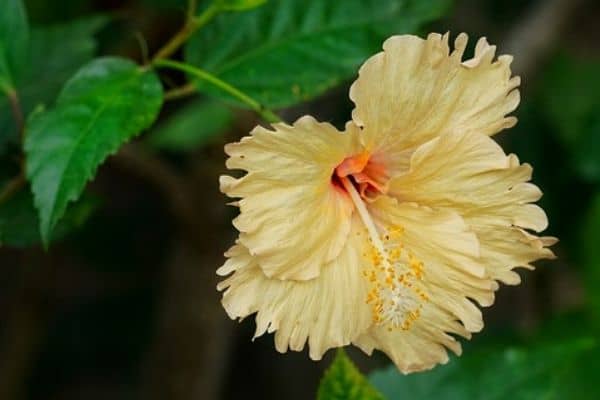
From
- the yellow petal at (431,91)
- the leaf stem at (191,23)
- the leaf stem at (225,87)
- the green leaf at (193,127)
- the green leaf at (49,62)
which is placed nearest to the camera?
the yellow petal at (431,91)

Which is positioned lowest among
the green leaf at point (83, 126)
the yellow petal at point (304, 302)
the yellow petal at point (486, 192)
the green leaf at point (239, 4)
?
the yellow petal at point (304, 302)

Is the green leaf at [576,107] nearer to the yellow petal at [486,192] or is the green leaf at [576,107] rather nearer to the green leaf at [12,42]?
the yellow petal at [486,192]

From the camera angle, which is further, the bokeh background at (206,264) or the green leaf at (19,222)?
the bokeh background at (206,264)

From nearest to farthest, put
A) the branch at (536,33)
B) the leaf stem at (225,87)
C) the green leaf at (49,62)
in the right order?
the leaf stem at (225,87), the green leaf at (49,62), the branch at (536,33)

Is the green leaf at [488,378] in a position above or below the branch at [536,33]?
below

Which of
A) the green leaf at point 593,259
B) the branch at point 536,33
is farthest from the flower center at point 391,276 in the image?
the branch at point 536,33
